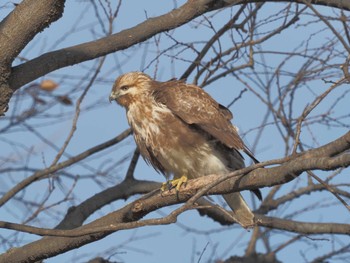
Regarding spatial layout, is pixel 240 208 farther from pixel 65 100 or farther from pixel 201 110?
pixel 65 100

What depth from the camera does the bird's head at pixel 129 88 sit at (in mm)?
5445

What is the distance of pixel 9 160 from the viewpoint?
6562 mm

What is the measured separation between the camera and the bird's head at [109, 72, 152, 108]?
5.45 metres

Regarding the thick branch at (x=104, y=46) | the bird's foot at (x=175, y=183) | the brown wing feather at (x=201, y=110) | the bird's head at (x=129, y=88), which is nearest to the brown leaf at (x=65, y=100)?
the bird's head at (x=129, y=88)

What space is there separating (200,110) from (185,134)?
0.62 ft

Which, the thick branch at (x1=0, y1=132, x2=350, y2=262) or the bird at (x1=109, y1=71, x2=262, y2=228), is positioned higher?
the bird at (x1=109, y1=71, x2=262, y2=228)

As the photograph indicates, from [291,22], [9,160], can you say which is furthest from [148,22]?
[9,160]

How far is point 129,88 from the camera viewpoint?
552 cm

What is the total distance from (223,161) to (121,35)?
44.3 inches

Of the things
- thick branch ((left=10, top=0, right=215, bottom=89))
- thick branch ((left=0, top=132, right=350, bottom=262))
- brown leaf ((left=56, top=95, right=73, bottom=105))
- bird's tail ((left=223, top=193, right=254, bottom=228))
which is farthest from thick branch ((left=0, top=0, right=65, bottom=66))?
brown leaf ((left=56, top=95, right=73, bottom=105))

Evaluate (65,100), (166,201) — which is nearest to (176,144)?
(166,201)

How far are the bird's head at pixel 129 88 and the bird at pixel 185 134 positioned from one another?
2cm

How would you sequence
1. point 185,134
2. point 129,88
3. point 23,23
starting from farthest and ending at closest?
point 129,88
point 185,134
point 23,23

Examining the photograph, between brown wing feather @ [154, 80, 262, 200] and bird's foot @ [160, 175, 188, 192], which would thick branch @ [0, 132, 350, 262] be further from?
brown wing feather @ [154, 80, 262, 200]
